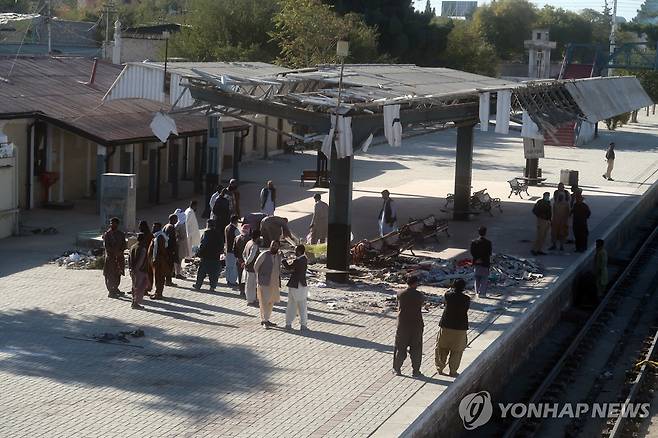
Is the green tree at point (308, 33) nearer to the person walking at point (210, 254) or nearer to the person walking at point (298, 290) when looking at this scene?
the person walking at point (210, 254)

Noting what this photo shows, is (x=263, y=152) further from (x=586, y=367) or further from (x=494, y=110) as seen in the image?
(x=586, y=367)

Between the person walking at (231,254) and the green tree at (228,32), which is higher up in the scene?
the green tree at (228,32)

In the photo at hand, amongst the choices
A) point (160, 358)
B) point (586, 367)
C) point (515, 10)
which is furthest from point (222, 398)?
point (515, 10)

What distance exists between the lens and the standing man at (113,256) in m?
17.1

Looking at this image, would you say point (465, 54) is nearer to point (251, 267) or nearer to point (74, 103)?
point (74, 103)

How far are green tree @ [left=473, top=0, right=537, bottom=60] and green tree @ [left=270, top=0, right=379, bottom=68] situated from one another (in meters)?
60.2

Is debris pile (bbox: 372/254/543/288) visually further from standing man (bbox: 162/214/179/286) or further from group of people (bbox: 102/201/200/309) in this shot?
group of people (bbox: 102/201/200/309)

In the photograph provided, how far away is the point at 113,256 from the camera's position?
1711 cm

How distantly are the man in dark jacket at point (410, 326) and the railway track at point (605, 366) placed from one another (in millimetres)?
1560

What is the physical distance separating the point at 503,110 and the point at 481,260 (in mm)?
6348

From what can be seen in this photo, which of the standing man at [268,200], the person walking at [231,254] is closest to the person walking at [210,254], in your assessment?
the person walking at [231,254]

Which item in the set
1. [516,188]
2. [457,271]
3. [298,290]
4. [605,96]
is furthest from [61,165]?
[605,96]

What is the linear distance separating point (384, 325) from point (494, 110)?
11015 mm

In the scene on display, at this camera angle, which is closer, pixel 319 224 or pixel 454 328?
pixel 454 328
